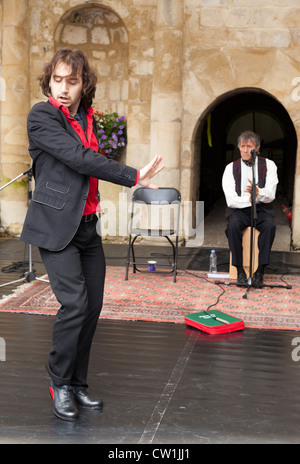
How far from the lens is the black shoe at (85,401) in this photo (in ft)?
10.2

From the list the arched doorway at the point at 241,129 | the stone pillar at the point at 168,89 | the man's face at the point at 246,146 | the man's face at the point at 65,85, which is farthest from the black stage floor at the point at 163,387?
the arched doorway at the point at 241,129

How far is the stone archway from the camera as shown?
39.4 ft

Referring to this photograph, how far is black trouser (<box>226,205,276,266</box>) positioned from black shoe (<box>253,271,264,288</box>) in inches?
4.4

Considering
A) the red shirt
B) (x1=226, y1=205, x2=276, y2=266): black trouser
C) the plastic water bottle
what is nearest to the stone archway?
the plastic water bottle

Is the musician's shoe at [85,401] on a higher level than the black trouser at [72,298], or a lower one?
lower

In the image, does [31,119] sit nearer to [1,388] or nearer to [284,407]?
[1,388]

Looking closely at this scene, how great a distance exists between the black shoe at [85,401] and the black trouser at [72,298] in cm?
11

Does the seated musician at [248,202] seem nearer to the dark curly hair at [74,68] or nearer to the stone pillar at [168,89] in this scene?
the stone pillar at [168,89]

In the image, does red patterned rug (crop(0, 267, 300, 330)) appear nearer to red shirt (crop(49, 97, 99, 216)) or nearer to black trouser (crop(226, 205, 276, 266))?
black trouser (crop(226, 205, 276, 266))

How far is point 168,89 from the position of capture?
8344 millimetres

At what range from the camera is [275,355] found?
4.12 m

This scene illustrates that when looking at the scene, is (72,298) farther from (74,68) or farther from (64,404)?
(74,68)

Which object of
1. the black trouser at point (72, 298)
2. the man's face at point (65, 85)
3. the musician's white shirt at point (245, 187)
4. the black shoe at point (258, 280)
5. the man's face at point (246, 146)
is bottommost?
the black shoe at point (258, 280)

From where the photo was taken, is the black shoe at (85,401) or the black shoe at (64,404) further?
the black shoe at (85,401)
